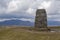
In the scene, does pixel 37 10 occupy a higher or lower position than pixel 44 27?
higher

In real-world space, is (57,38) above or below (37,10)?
below

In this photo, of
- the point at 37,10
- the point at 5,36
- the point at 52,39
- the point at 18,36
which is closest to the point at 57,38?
the point at 52,39

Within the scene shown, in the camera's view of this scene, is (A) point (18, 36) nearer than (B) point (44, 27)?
Yes

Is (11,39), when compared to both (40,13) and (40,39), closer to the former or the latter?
(40,39)

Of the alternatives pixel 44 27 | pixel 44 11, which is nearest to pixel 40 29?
pixel 44 27

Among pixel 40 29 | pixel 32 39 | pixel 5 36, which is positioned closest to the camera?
pixel 32 39

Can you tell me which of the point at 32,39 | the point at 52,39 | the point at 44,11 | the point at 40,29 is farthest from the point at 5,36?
the point at 44,11

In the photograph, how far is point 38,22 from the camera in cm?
3912

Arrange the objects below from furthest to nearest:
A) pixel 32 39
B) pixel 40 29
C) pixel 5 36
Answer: pixel 40 29, pixel 5 36, pixel 32 39

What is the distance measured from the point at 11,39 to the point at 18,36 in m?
1.82

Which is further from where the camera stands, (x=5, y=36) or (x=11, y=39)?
(x=5, y=36)

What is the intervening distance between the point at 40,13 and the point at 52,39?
48.8ft

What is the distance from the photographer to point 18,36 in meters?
26.2

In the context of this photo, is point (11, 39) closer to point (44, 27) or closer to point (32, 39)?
point (32, 39)
